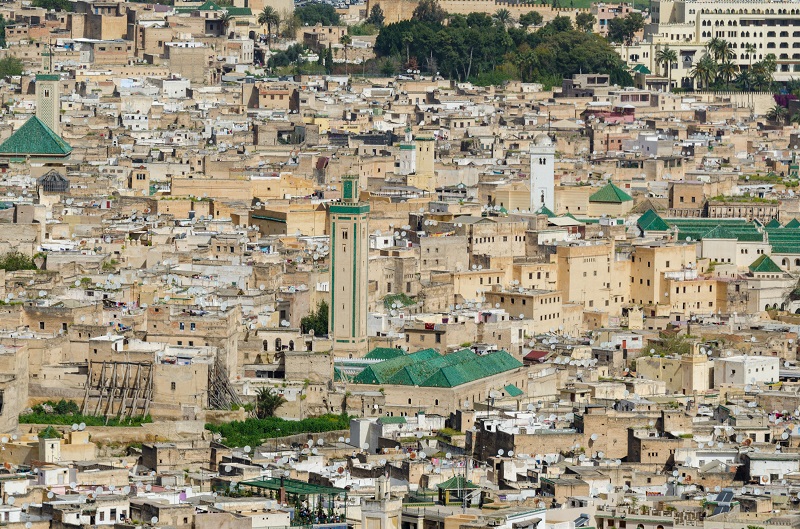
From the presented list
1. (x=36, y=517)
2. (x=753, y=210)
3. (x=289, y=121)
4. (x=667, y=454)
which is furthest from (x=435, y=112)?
(x=36, y=517)

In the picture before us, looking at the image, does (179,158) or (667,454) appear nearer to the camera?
(667,454)

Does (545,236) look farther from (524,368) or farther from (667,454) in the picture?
Result: (667,454)

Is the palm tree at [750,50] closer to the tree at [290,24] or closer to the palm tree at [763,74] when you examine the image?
the palm tree at [763,74]

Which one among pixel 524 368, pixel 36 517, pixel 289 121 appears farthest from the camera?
pixel 289 121

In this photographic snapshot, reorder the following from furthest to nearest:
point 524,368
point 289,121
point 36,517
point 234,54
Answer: point 234,54 → point 289,121 → point 524,368 → point 36,517

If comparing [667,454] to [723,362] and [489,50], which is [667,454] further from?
[489,50]
